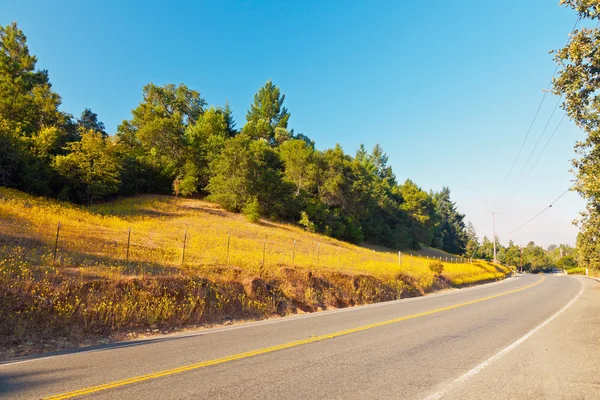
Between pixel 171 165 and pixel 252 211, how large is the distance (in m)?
17.3

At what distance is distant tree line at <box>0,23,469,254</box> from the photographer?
35.9m

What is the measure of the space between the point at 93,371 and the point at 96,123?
6590 centimetres

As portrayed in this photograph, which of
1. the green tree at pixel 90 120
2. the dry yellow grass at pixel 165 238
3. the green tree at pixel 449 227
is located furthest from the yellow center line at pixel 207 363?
the green tree at pixel 449 227

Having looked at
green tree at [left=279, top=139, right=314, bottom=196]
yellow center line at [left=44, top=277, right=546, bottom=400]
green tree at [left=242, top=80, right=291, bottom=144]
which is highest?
green tree at [left=242, top=80, right=291, bottom=144]

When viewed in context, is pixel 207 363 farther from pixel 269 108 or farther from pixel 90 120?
pixel 269 108

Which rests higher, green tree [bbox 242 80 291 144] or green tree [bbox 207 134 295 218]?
green tree [bbox 242 80 291 144]

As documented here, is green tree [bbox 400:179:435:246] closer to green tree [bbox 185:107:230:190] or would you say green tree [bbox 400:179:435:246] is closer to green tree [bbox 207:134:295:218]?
green tree [bbox 207:134:295:218]

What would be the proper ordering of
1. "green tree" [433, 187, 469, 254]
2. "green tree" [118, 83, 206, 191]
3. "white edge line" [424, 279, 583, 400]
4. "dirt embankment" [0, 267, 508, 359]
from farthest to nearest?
"green tree" [433, 187, 469, 254] → "green tree" [118, 83, 206, 191] → "dirt embankment" [0, 267, 508, 359] → "white edge line" [424, 279, 583, 400]

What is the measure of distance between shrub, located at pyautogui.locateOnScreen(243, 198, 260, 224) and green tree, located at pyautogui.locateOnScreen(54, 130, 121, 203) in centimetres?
1469

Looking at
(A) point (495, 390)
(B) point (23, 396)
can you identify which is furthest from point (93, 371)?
(A) point (495, 390)

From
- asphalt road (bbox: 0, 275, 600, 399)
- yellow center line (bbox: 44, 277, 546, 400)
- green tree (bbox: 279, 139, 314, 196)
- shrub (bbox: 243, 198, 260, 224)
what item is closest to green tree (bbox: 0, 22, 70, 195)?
shrub (bbox: 243, 198, 260, 224)

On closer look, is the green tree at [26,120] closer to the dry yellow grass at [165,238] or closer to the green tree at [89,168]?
the green tree at [89,168]

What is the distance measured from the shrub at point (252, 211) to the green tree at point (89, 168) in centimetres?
1469

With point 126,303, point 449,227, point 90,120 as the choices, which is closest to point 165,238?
point 126,303
